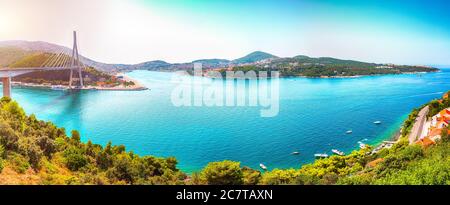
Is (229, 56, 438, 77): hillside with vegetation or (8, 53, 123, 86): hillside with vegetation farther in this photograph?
(8, 53, 123, 86): hillside with vegetation

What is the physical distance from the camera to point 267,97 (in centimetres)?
548

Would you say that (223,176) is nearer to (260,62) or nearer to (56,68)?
(260,62)

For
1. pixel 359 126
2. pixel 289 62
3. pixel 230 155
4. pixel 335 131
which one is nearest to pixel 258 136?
pixel 230 155

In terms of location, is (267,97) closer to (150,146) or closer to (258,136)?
(258,136)

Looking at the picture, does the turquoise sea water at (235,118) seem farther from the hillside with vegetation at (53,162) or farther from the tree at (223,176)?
the tree at (223,176)

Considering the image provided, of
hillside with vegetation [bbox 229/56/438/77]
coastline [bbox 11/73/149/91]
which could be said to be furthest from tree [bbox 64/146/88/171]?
coastline [bbox 11/73/149/91]

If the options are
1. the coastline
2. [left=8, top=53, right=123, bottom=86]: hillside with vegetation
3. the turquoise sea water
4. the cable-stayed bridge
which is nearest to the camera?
the cable-stayed bridge

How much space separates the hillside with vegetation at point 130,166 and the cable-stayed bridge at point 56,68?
58 centimetres

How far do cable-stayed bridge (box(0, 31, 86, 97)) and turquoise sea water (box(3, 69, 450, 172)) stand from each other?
1.78 feet

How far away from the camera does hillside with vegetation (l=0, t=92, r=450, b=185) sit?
2.38 metres

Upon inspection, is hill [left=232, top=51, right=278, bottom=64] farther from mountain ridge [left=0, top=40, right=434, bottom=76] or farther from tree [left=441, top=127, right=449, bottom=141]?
tree [left=441, top=127, right=449, bottom=141]

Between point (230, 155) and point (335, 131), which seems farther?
point (335, 131)

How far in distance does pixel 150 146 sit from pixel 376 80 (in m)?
4.63
